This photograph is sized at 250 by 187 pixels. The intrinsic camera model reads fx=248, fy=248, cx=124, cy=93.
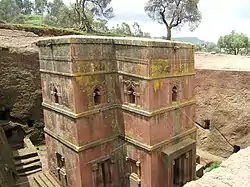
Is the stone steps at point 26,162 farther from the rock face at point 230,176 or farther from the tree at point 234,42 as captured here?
the tree at point 234,42

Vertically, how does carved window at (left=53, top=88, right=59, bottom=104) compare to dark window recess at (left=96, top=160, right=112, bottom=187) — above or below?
above

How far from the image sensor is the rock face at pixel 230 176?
6.72 ft

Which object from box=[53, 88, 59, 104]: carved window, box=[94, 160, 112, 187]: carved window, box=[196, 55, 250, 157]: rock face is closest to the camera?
box=[94, 160, 112, 187]: carved window

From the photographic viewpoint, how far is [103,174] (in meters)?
9.76

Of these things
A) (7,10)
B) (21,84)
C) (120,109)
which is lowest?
(120,109)

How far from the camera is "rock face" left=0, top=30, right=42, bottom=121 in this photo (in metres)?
14.5

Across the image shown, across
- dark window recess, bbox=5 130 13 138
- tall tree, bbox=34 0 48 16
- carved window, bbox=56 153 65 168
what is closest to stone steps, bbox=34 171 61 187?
carved window, bbox=56 153 65 168

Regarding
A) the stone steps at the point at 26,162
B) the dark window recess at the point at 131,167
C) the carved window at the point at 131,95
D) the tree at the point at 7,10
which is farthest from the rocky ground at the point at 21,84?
the tree at the point at 7,10

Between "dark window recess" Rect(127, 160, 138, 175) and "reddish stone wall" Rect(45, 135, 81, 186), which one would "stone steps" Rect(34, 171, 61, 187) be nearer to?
"reddish stone wall" Rect(45, 135, 81, 186)

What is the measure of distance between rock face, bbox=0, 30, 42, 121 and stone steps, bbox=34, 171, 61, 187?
5096mm

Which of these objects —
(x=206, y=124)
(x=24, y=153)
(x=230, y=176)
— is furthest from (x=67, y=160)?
(x=230, y=176)

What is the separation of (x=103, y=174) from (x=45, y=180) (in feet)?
9.73

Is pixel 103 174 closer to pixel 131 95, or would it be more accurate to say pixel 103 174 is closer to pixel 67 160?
pixel 67 160

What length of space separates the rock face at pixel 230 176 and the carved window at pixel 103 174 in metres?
7.62
